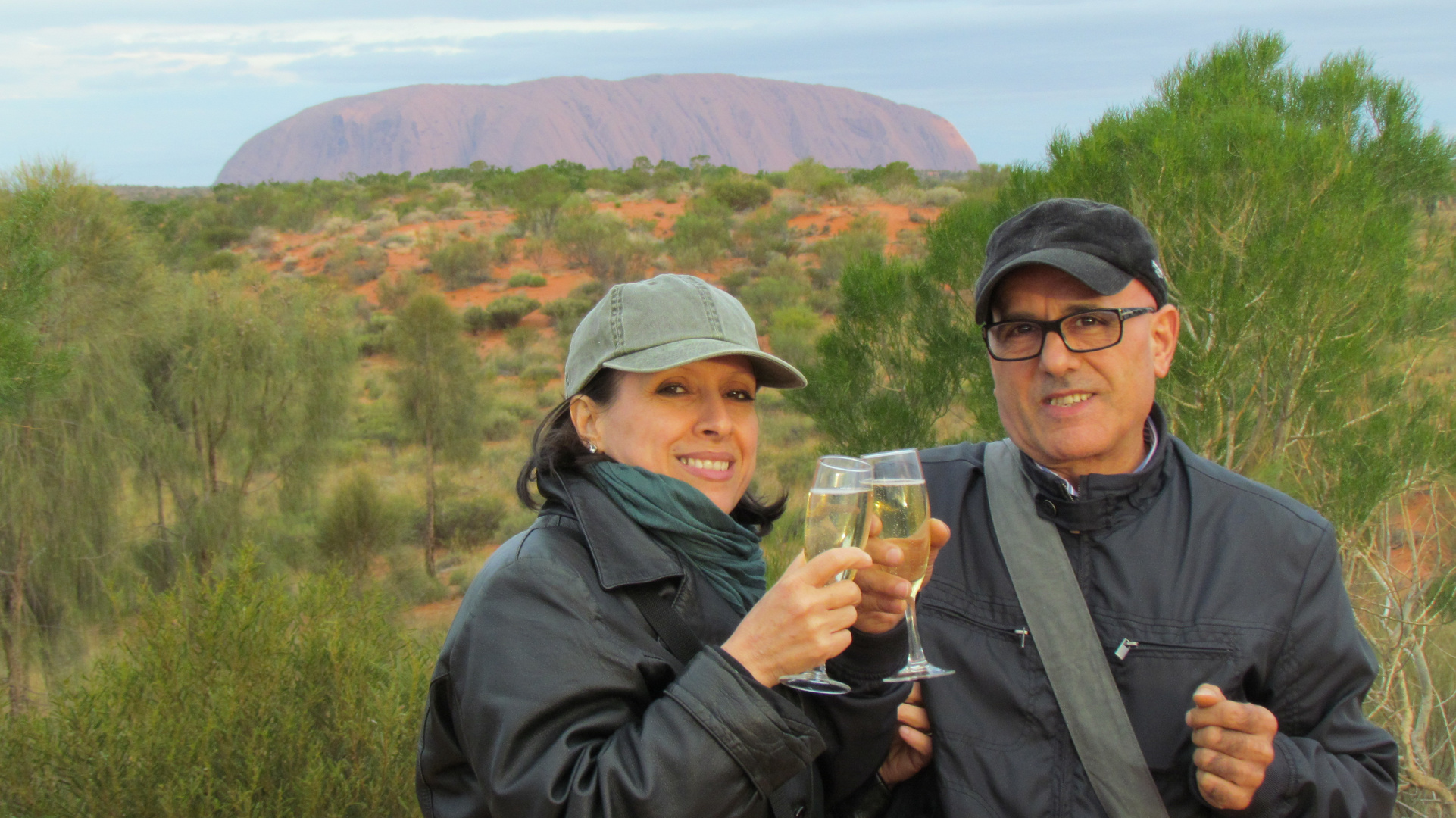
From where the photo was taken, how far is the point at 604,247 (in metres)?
27.3

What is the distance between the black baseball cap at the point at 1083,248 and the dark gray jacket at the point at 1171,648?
36 cm

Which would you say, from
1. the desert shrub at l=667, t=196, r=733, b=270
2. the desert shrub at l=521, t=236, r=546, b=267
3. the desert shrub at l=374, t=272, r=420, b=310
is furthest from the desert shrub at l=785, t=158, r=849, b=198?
the desert shrub at l=374, t=272, r=420, b=310

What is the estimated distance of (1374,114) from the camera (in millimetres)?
7078

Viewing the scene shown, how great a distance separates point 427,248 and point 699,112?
9143cm

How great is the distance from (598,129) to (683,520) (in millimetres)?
110064

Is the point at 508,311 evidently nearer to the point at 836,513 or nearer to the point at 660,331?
the point at 660,331

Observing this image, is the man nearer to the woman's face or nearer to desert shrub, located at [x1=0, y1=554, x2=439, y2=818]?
the woman's face

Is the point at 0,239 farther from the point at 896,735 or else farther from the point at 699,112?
the point at 699,112

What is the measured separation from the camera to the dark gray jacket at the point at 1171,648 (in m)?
1.70

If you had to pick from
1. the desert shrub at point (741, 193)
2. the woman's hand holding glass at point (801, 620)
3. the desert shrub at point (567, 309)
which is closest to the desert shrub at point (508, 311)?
the desert shrub at point (567, 309)

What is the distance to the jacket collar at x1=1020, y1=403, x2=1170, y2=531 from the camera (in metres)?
1.86

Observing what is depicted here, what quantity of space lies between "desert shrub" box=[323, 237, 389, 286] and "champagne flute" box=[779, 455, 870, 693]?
2823 centimetres

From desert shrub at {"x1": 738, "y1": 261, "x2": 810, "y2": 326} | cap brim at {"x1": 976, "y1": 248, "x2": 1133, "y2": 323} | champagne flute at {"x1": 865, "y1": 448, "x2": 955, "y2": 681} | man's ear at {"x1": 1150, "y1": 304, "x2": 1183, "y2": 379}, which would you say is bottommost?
desert shrub at {"x1": 738, "y1": 261, "x2": 810, "y2": 326}

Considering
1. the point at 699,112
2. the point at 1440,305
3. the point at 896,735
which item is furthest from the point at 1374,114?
the point at 699,112
